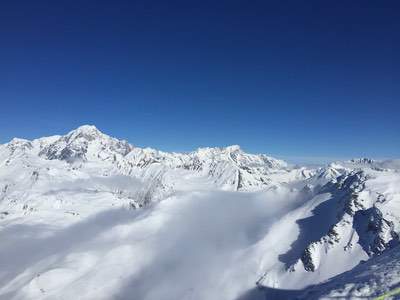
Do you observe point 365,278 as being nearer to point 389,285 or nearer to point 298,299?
point 389,285

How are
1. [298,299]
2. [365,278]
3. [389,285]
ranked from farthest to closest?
[298,299] → [365,278] → [389,285]

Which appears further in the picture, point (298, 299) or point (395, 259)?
point (298, 299)

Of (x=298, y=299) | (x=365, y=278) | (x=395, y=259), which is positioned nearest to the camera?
(x=365, y=278)

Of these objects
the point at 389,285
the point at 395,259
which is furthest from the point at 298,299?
the point at 389,285

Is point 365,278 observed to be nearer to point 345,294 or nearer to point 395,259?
point 345,294

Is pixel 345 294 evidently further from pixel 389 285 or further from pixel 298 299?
pixel 298 299

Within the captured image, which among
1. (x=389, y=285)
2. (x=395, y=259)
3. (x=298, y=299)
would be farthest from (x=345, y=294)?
(x=298, y=299)

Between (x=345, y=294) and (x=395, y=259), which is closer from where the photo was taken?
(x=345, y=294)

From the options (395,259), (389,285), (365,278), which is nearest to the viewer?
(389,285)
